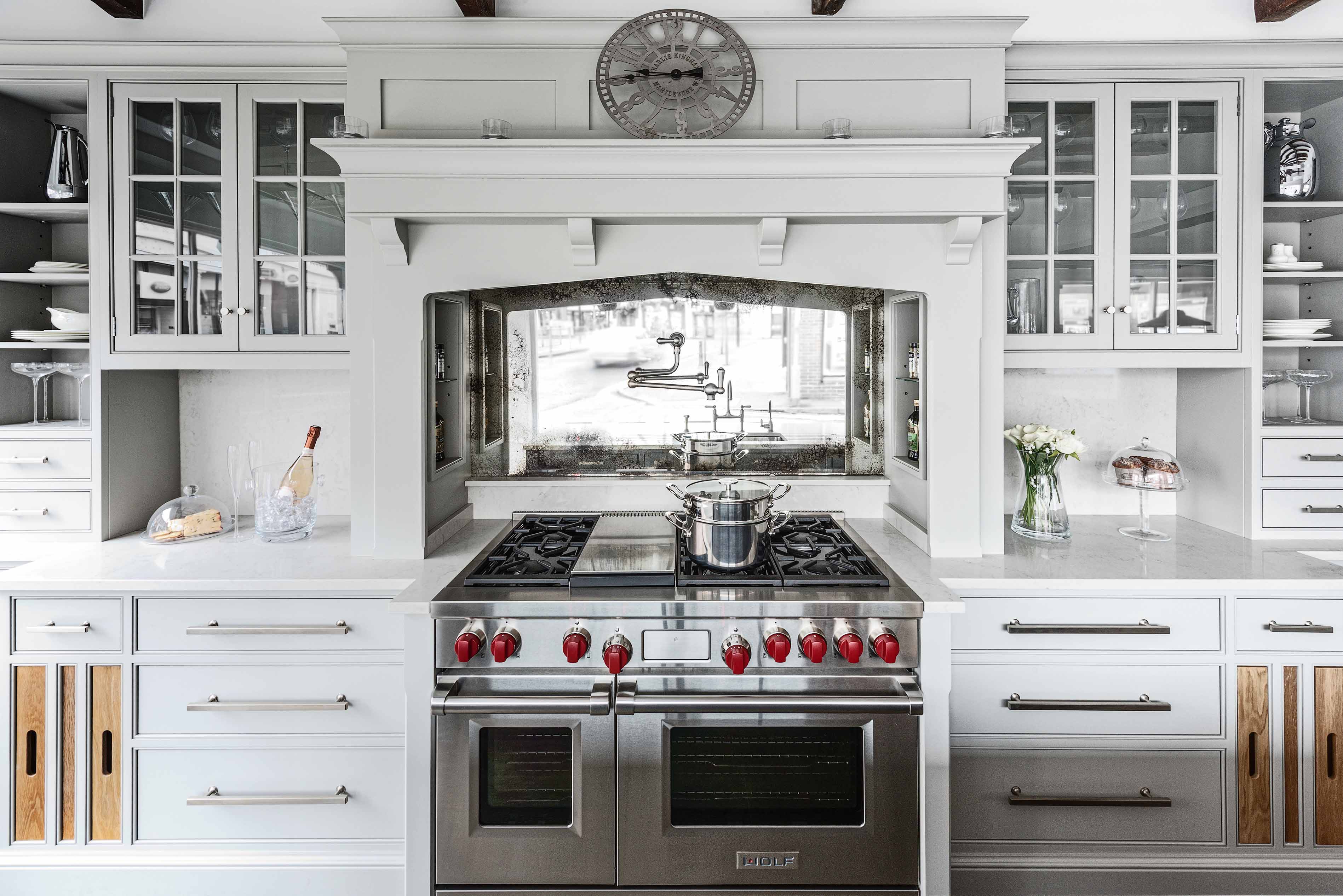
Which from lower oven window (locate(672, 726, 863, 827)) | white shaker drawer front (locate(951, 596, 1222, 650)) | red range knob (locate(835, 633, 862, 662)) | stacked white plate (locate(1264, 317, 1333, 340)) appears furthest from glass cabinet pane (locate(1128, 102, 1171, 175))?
lower oven window (locate(672, 726, 863, 827))

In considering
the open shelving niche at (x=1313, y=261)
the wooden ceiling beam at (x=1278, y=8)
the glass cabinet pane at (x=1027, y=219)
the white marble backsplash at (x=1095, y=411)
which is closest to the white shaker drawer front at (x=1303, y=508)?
the open shelving niche at (x=1313, y=261)

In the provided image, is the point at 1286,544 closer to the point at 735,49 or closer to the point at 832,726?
the point at 832,726

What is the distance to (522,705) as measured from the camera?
172 centimetres

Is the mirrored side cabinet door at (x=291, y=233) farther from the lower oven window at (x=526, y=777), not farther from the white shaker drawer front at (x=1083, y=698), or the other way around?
the white shaker drawer front at (x=1083, y=698)

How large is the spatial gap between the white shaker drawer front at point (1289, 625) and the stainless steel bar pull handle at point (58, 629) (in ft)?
10.3

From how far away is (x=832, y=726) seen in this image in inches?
68.0

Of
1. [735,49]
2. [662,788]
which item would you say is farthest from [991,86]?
[662,788]

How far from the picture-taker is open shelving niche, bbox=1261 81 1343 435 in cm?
232

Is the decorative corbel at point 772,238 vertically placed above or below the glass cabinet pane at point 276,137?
below

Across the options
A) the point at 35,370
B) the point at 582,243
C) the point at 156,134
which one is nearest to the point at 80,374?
the point at 35,370

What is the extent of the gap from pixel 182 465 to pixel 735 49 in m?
2.50

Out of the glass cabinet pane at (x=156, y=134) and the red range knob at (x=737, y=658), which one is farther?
the glass cabinet pane at (x=156, y=134)

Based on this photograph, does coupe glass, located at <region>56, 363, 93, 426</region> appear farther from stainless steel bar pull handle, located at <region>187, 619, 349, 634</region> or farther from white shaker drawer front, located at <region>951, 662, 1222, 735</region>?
white shaker drawer front, located at <region>951, 662, 1222, 735</region>

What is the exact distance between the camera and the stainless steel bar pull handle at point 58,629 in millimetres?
1920
